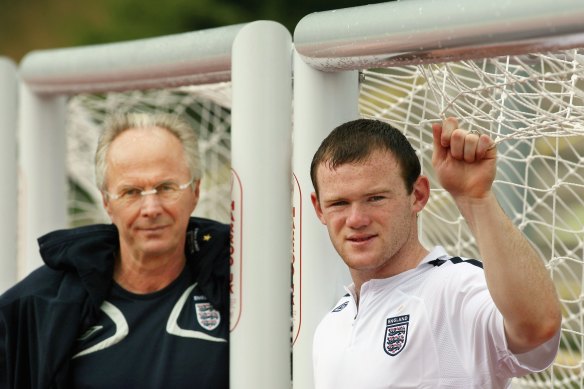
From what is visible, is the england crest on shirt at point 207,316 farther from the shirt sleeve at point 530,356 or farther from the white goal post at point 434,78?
the shirt sleeve at point 530,356

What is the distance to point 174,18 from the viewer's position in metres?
14.6

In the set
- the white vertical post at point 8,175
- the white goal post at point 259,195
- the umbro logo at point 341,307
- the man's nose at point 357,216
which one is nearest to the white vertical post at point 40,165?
the white vertical post at point 8,175

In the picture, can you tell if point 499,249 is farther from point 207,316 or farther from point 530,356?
point 207,316

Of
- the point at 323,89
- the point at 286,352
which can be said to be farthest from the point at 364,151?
the point at 286,352

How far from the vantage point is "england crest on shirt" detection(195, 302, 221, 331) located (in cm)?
311

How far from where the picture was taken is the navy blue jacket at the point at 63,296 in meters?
3.04

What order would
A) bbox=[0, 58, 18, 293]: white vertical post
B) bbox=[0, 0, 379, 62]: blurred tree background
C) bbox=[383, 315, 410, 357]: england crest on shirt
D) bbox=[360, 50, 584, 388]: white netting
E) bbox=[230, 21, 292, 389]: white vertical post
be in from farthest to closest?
bbox=[0, 0, 379, 62]: blurred tree background < bbox=[0, 58, 18, 293]: white vertical post < bbox=[230, 21, 292, 389]: white vertical post < bbox=[360, 50, 584, 388]: white netting < bbox=[383, 315, 410, 357]: england crest on shirt

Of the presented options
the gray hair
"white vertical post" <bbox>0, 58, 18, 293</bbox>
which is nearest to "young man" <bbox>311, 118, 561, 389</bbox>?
the gray hair

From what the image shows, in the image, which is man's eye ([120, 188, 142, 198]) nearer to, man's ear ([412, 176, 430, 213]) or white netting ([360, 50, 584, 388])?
white netting ([360, 50, 584, 388])

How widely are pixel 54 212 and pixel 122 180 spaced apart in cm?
90

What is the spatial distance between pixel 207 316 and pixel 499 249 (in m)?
1.23

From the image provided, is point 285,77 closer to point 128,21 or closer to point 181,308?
point 181,308

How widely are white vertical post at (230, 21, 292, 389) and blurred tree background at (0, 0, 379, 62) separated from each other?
32.4ft

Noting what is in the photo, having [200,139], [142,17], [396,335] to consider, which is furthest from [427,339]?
[142,17]
